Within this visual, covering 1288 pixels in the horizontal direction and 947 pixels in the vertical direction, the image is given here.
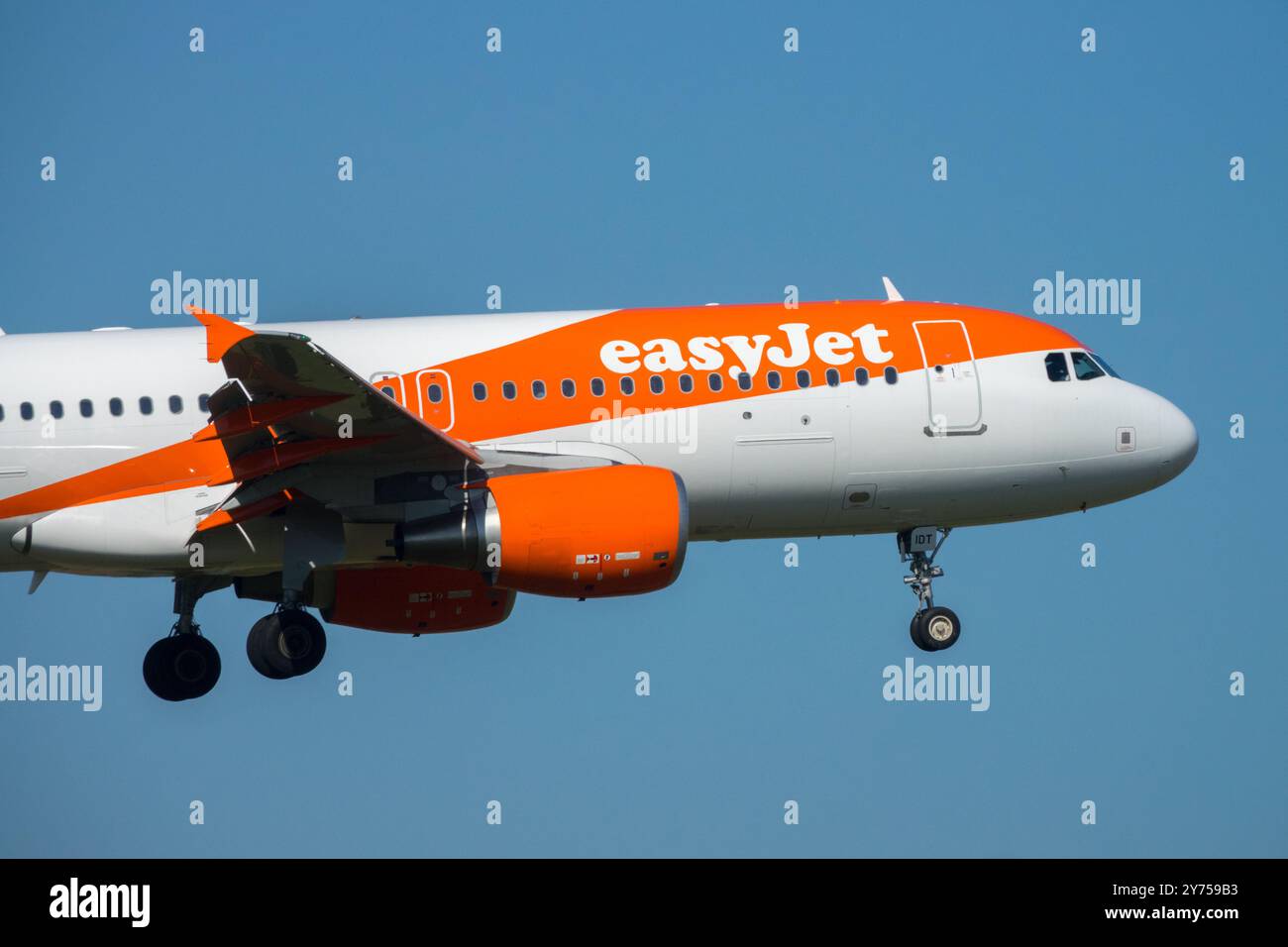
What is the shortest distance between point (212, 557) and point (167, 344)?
10.2ft

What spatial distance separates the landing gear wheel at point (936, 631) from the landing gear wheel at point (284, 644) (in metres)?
9.09

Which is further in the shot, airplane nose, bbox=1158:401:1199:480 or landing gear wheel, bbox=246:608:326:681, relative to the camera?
airplane nose, bbox=1158:401:1199:480

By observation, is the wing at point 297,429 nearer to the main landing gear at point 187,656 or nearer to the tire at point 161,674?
the main landing gear at point 187,656

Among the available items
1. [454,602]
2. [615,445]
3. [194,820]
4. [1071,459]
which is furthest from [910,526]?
[194,820]

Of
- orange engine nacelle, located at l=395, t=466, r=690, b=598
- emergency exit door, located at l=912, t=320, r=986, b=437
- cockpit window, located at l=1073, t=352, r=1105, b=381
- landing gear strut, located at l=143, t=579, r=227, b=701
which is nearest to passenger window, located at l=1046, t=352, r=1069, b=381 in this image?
cockpit window, located at l=1073, t=352, r=1105, b=381

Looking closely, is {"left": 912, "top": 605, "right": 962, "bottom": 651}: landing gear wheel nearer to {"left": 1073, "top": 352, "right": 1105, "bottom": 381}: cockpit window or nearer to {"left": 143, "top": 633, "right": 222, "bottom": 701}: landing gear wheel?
{"left": 1073, "top": 352, "right": 1105, "bottom": 381}: cockpit window

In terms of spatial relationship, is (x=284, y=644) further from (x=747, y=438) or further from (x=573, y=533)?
(x=747, y=438)

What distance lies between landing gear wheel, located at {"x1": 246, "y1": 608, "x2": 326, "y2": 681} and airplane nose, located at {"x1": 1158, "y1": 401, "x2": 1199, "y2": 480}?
13.2m

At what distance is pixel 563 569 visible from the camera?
2916 centimetres

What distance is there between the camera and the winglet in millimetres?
27234

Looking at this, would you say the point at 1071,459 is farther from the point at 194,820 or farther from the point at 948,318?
the point at 194,820

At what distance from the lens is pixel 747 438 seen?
3116 centimetres

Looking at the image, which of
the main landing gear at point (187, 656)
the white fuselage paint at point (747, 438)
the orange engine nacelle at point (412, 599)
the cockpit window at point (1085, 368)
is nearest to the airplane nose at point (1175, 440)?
the white fuselage paint at point (747, 438)

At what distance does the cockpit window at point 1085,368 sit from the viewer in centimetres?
3309
